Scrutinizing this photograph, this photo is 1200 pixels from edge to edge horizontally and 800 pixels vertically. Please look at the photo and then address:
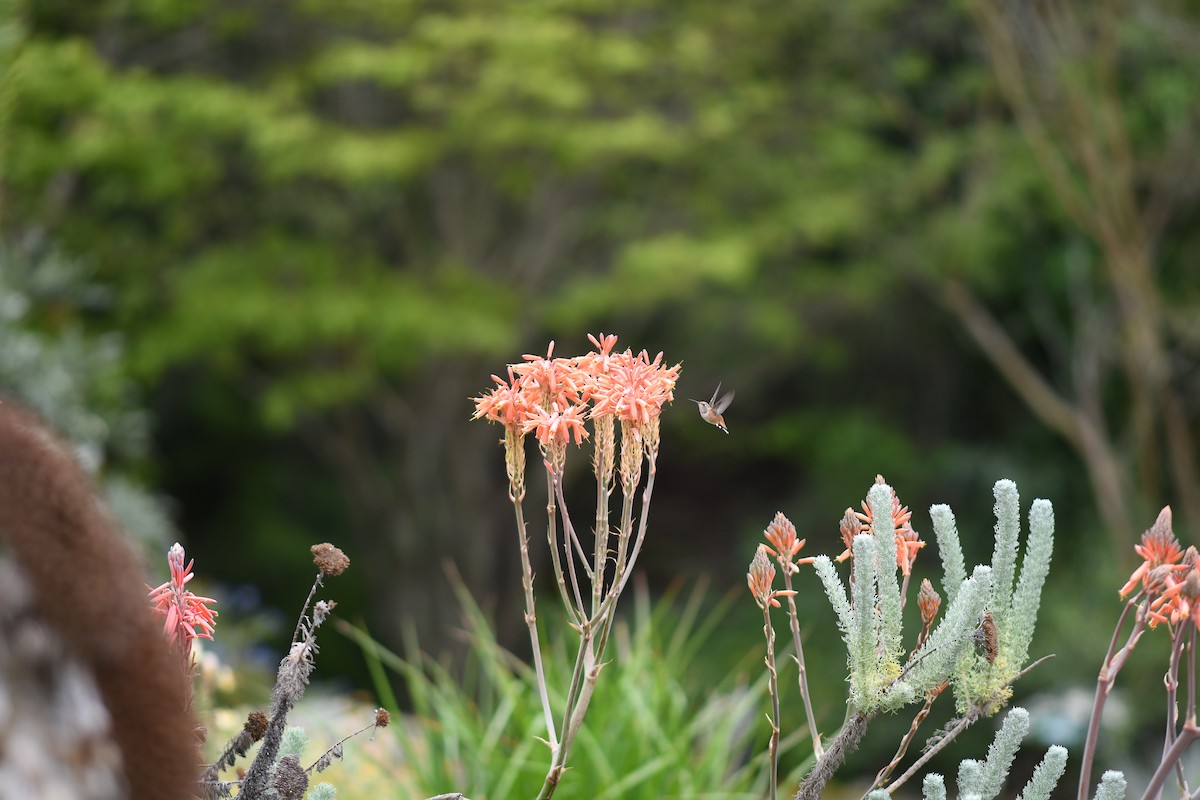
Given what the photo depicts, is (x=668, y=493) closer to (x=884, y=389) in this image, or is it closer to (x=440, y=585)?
(x=884, y=389)

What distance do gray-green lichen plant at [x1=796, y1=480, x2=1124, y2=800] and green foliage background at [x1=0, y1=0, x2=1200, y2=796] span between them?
5464mm

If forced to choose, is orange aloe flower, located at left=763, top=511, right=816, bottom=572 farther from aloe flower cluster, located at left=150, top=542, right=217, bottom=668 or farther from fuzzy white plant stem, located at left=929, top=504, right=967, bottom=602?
aloe flower cluster, located at left=150, top=542, right=217, bottom=668

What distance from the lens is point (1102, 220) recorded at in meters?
7.03

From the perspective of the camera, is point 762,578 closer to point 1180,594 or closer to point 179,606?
point 1180,594

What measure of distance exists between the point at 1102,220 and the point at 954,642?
651cm

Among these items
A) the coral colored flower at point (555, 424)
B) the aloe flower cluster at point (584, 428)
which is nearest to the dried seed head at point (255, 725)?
the aloe flower cluster at point (584, 428)

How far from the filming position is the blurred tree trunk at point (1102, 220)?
280 inches

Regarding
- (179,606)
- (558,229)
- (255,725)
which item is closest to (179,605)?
(179,606)

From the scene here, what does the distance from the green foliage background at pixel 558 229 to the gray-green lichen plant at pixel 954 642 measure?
5.46 m

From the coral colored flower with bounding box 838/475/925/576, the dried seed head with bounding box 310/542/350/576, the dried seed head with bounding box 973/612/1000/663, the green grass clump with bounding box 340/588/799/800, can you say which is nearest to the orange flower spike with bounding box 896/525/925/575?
the coral colored flower with bounding box 838/475/925/576

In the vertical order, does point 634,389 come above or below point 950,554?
above

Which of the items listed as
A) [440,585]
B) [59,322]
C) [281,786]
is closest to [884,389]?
[440,585]

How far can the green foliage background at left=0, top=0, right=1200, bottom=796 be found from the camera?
691cm

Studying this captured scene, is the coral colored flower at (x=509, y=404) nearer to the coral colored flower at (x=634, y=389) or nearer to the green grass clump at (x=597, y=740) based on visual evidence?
the coral colored flower at (x=634, y=389)
